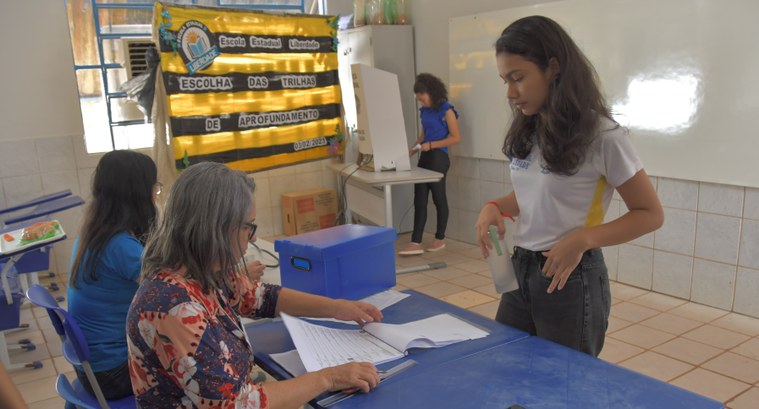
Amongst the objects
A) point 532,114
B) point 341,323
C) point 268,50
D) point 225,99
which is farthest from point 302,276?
point 268,50

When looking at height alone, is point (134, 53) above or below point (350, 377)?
above

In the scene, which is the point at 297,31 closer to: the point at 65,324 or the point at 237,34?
the point at 237,34

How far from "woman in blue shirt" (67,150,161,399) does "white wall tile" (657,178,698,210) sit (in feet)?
9.49

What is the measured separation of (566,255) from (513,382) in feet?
1.03

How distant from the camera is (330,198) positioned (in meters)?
5.63

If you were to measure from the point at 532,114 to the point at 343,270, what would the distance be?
68cm

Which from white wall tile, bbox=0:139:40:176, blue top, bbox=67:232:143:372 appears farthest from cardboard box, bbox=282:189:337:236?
blue top, bbox=67:232:143:372

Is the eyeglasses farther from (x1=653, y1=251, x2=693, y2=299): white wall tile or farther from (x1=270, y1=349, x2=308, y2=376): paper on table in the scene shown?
(x1=653, y1=251, x2=693, y2=299): white wall tile

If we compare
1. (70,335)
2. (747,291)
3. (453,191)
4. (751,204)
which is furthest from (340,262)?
(453,191)

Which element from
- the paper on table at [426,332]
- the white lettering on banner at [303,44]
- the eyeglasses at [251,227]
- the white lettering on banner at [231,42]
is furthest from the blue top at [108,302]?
the white lettering on banner at [303,44]

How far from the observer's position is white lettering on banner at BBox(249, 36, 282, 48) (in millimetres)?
3303

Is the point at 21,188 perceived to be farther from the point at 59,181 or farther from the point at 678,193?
the point at 678,193

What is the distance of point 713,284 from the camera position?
3.31m

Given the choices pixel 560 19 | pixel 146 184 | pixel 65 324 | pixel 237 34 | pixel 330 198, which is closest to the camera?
pixel 65 324
